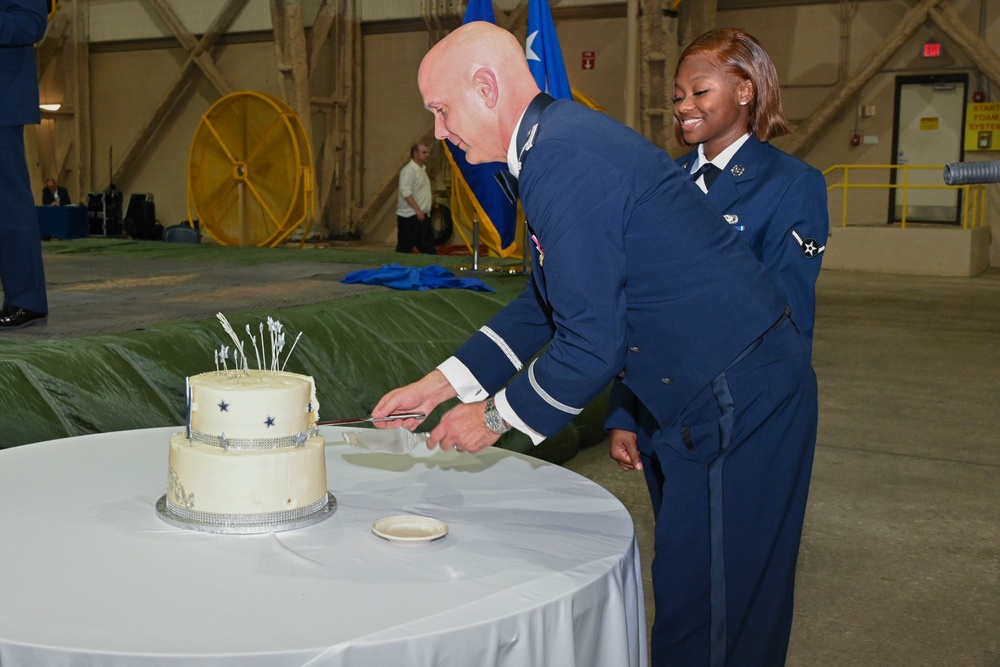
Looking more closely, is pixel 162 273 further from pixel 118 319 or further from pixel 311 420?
pixel 311 420

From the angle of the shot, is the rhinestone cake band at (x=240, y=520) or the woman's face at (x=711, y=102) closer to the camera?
the rhinestone cake band at (x=240, y=520)

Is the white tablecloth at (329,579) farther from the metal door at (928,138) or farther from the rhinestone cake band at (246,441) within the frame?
the metal door at (928,138)

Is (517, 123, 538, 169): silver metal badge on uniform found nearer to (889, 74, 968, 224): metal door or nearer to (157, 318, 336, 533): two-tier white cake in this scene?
(157, 318, 336, 533): two-tier white cake

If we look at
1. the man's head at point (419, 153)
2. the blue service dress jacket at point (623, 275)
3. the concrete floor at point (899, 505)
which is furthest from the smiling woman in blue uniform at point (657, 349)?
the man's head at point (419, 153)

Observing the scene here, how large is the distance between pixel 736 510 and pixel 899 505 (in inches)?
96.1

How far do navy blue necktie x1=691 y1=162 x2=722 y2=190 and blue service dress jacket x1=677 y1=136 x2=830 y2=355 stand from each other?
0.03 metres

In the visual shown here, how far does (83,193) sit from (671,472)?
1598 cm

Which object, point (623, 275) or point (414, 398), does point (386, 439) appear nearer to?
point (414, 398)

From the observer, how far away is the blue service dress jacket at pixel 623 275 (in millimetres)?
1238

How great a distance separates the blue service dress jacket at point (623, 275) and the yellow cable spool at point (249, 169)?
8.78 m

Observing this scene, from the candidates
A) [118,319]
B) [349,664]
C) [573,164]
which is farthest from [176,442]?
[118,319]

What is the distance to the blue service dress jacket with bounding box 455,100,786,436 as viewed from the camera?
1238 millimetres

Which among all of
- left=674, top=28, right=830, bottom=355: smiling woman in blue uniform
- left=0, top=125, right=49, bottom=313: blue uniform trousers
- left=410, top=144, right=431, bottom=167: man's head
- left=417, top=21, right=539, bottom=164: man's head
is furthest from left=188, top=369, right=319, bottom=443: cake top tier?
left=410, top=144, right=431, bottom=167: man's head

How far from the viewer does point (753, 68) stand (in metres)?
1.89
